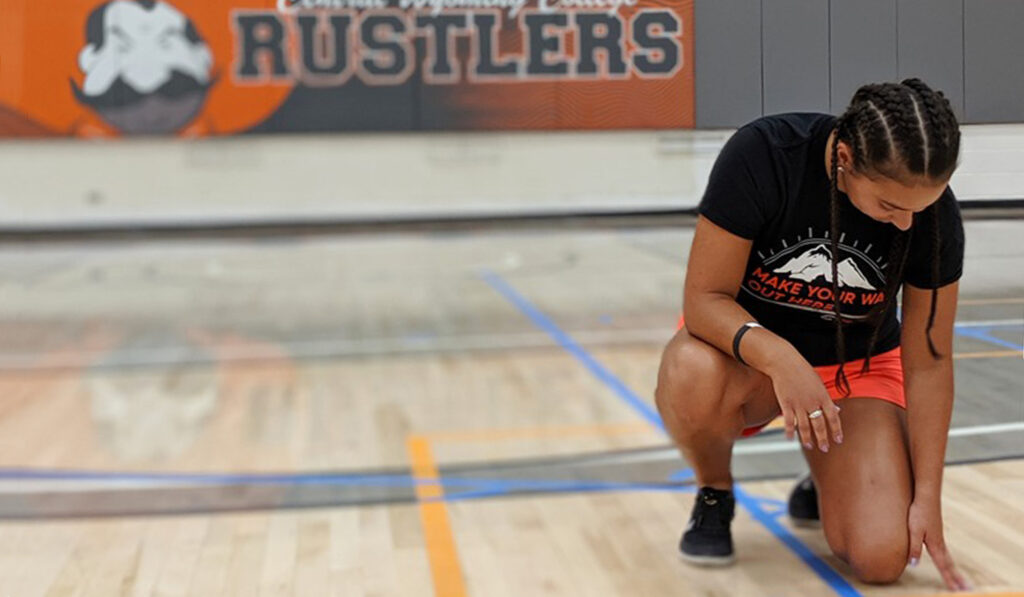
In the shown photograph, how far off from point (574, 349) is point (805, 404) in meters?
2.31

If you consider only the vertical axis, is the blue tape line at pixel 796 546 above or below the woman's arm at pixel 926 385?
below

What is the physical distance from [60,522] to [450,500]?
70 centimetres

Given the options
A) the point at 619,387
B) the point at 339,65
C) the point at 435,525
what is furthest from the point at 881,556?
the point at 339,65

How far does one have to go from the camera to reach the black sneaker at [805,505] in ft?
6.90

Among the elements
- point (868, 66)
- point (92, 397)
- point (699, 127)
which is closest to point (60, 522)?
point (92, 397)

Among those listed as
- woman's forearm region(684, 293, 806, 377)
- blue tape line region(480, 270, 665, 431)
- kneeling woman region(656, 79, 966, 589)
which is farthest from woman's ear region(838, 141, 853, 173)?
blue tape line region(480, 270, 665, 431)

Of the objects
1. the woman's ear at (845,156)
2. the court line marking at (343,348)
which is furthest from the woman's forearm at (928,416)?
the court line marking at (343,348)

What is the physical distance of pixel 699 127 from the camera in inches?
112

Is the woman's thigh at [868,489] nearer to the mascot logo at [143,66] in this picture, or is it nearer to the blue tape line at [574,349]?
the blue tape line at [574,349]

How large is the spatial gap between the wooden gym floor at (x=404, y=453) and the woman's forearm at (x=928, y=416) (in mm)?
170

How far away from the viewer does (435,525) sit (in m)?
2.14

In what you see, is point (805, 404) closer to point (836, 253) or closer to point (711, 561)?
Answer: point (836, 253)

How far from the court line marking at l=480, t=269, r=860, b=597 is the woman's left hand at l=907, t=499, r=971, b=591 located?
0.12m

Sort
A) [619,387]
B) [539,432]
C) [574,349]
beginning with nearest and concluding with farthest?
1. [539,432]
2. [619,387]
3. [574,349]
